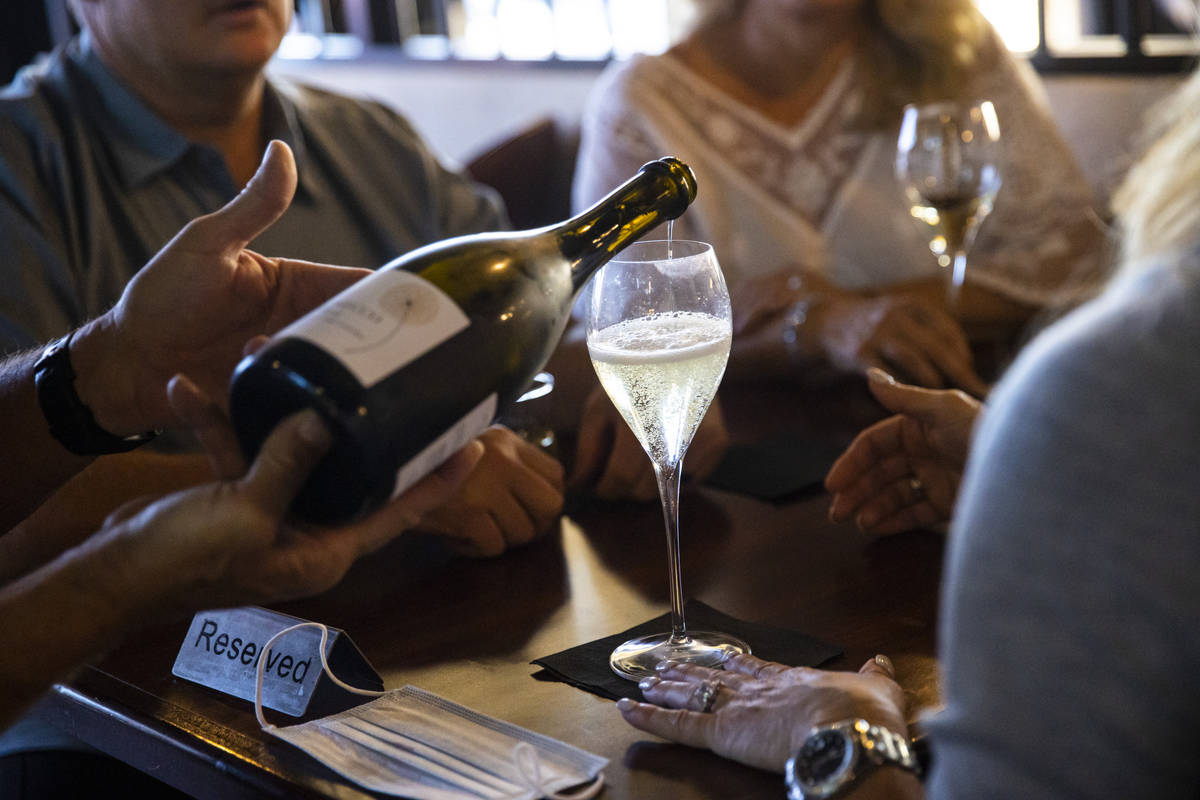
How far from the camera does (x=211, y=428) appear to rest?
67 centimetres

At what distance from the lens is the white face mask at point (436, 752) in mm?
649

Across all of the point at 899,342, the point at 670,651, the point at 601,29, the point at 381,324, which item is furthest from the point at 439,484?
the point at 601,29

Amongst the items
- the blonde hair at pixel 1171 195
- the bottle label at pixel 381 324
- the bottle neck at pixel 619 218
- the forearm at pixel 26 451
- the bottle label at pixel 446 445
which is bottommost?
the forearm at pixel 26 451

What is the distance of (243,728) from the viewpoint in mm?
747

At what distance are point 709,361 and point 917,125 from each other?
76cm

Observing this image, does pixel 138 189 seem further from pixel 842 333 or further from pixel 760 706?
pixel 760 706

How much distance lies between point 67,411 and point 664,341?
1.56ft

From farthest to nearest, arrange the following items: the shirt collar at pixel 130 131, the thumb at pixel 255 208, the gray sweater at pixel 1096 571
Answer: the shirt collar at pixel 130 131 < the thumb at pixel 255 208 < the gray sweater at pixel 1096 571

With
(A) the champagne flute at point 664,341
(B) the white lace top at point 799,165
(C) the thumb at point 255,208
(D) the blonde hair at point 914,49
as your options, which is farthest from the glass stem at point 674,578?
(D) the blonde hair at point 914,49

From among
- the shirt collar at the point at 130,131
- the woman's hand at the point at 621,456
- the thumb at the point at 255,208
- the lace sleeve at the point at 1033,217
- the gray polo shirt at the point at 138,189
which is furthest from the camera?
the lace sleeve at the point at 1033,217

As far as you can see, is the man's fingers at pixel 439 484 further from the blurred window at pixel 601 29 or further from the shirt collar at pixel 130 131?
the blurred window at pixel 601 29

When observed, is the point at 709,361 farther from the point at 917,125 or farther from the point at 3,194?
the point at 3,194

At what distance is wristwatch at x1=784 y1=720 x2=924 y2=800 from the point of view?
60cm

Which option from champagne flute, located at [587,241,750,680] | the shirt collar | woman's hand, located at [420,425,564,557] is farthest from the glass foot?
the shirt collar
